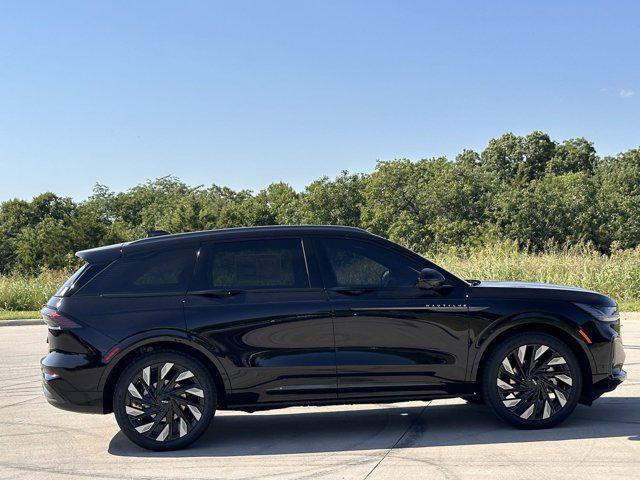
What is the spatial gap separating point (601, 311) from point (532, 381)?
91 cm

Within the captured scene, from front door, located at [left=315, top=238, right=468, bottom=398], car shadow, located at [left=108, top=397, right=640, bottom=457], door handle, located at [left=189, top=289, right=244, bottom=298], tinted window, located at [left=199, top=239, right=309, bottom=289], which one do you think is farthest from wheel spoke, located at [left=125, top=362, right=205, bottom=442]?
front door, located at [left=315, top=238, right=468, bottom=398]

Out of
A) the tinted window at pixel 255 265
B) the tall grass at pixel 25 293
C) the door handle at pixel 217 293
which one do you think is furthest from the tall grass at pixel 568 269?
the door handle at pixel 217 293

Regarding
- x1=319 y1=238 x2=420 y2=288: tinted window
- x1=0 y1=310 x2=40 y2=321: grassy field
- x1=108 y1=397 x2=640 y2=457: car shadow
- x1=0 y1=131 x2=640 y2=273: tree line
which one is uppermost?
x1=0 y1=131 x2=640 y2=273: tree line

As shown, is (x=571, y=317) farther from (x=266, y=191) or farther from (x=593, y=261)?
(x=266, y=191)

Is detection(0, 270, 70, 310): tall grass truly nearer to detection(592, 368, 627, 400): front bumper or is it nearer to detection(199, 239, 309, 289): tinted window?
detection(199, 239, 309, 289): tinted window

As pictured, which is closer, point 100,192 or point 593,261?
point 593,261

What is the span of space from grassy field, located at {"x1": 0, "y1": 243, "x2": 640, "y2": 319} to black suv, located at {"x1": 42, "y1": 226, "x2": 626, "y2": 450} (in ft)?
44.8

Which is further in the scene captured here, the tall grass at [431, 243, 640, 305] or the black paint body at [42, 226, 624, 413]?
the tall grass at [431, 243, 640, 305]

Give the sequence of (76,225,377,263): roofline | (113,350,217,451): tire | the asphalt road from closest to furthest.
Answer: the asphalt road, (113,350,217,451): tire, (76,225,377,263): roofline

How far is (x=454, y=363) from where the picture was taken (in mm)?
6848

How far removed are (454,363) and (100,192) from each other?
94649mm

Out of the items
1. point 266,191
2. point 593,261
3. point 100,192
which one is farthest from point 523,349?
point 100,192

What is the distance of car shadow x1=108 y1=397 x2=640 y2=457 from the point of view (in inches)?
263

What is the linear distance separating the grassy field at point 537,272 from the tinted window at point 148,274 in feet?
49.5
